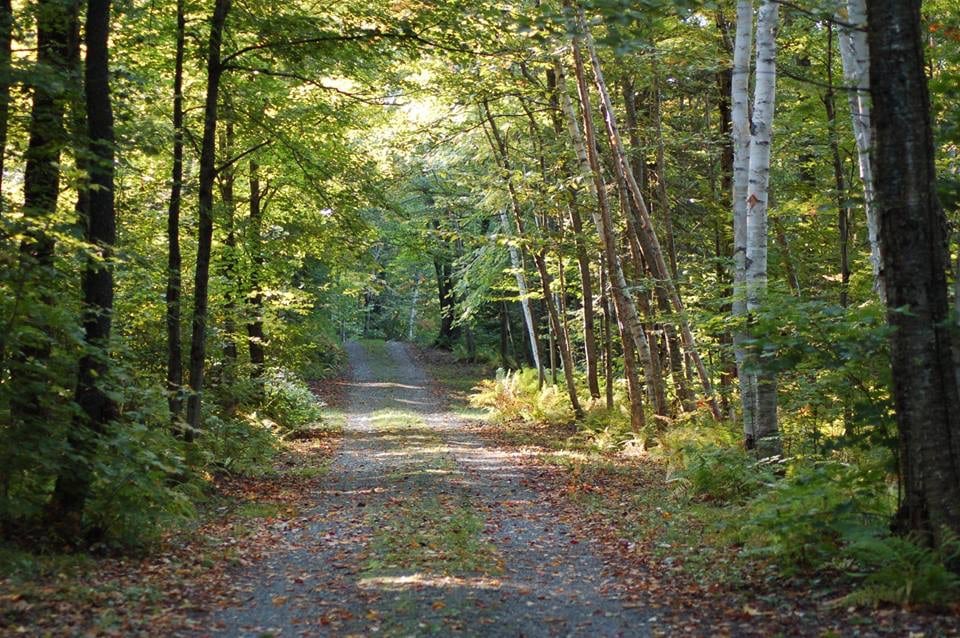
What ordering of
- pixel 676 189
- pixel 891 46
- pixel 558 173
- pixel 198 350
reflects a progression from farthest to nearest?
pixel 676 189 < pixel 558 173 < pixel 198 350 < pixel 891 46

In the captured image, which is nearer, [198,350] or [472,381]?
[198,350]

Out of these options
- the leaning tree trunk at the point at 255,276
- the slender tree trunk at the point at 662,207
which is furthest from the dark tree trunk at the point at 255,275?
the slender tree trunk at the point at 662,207

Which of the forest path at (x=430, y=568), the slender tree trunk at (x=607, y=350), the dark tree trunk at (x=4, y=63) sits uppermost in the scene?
the dark tree trunk at (x=4, y=63)

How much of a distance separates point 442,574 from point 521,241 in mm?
11337

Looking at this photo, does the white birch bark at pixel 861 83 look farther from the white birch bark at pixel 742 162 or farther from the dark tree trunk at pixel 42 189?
the dark tree trunk at pixel 42 189

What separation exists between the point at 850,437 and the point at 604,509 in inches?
186

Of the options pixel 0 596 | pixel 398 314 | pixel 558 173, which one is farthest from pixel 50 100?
pixel 398 314

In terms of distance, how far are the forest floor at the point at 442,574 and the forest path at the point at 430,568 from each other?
24 mm

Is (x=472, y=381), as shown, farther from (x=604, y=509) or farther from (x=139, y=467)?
(x=139, y=467)

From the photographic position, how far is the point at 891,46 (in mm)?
5680

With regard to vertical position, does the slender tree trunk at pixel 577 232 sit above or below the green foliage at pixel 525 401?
above

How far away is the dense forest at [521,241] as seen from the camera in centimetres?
589

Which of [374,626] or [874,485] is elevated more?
[874,485]

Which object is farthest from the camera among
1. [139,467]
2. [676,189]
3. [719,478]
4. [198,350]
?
[676,189]
